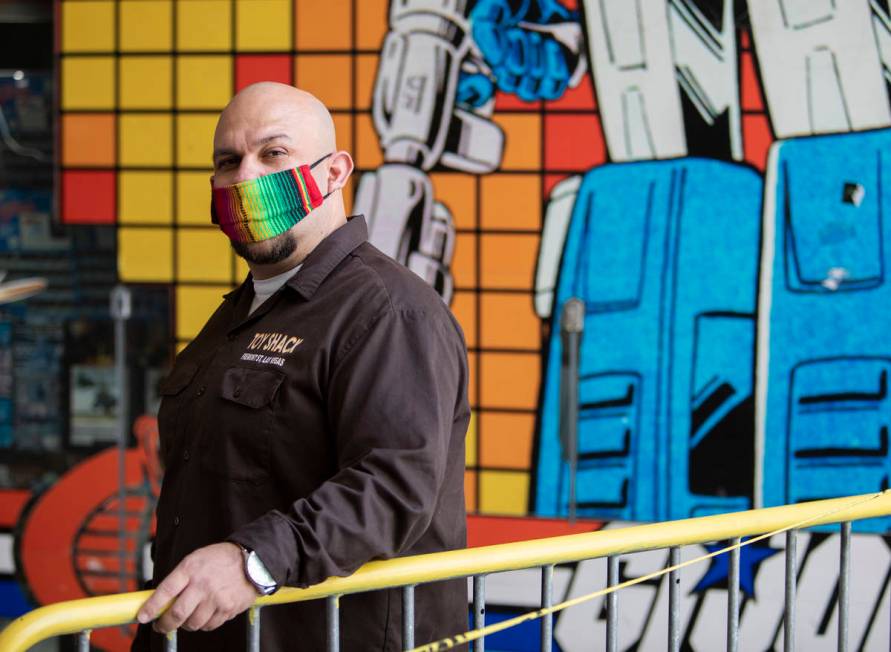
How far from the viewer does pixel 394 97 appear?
12.3 feet

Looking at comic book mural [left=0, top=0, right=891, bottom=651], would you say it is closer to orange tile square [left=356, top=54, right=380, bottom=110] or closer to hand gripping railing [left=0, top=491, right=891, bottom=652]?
orange tile square [left=356, top=54, right=380, bottom=110]

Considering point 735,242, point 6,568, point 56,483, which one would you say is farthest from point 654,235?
point 6,568

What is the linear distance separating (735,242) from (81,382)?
8.00 feet

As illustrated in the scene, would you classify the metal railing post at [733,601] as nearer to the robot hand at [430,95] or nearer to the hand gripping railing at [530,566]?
the hand gripping railing at [530,566]

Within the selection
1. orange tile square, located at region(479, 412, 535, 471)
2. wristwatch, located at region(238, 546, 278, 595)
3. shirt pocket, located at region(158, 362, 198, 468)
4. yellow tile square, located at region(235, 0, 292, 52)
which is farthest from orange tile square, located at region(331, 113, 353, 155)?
wristwatch, located at region(238, 546, 278, 595)

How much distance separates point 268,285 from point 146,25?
2.11m

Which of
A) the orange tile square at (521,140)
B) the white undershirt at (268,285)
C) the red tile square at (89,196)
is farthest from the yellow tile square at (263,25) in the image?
the white undershirt at (268,285)

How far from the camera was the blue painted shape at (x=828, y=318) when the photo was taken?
11.4 feet

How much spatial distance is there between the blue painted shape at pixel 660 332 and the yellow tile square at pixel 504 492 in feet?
0.49

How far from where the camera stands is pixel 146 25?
3.90m

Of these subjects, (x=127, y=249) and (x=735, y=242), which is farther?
(x=127, y=249)

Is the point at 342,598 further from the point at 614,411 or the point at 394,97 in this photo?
the point at 394,97

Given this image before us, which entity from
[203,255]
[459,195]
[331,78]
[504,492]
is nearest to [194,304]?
[203,255]

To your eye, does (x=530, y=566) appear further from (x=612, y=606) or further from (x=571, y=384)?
(x=571, y=384)
